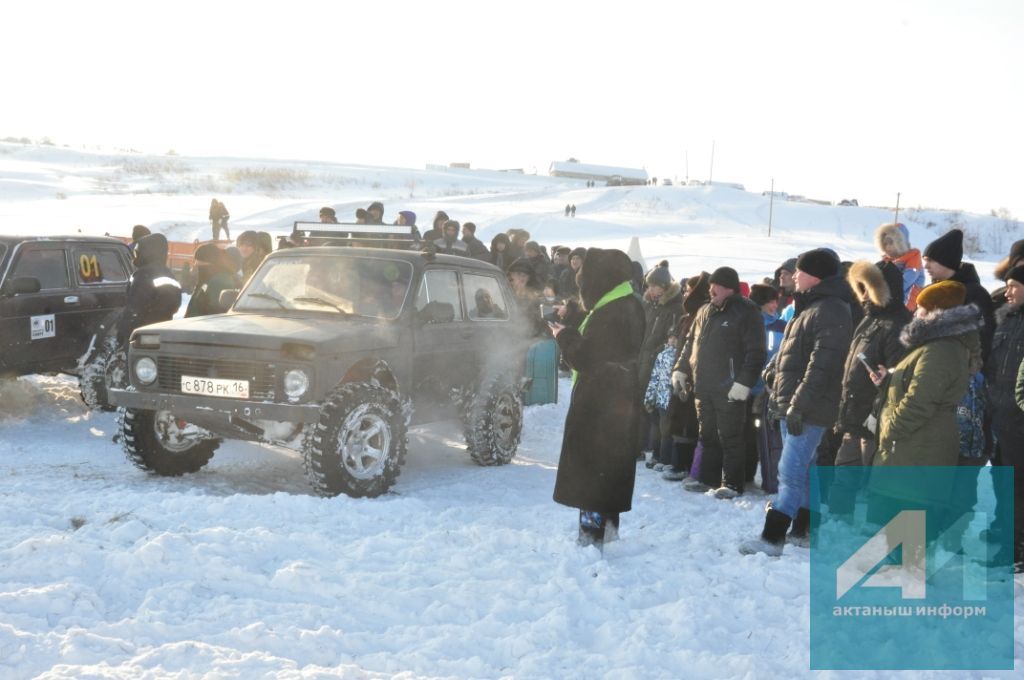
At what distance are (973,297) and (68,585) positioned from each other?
595 cm

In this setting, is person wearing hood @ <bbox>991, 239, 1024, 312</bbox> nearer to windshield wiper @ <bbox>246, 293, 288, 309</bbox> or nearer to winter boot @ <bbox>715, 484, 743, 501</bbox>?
winter boot @ <bbox>715, 484, 743, 501</bbox>

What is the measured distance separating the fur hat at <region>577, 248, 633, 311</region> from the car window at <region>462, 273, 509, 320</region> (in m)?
3.20

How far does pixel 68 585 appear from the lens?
494 centimetres

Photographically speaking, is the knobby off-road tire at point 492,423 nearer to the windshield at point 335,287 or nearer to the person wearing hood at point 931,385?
the windshield at point 335,287

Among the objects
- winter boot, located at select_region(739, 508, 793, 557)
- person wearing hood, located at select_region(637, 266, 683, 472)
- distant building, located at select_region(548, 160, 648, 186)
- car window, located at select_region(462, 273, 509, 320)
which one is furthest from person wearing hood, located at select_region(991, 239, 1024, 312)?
distant building, located at select_region(548, 160, 648, 186)

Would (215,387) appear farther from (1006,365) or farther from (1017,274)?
(1017,274)

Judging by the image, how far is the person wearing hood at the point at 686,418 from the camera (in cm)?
866

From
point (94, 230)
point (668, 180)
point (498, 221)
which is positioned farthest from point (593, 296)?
point (668, 180)

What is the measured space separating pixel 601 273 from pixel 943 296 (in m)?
2.01

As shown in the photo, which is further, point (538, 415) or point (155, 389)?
point (538, 415)

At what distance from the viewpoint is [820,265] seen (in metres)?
6.25

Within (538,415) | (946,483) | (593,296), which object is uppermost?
(593,296)

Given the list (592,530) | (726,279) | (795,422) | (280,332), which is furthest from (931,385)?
(280,332)

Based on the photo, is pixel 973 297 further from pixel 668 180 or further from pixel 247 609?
pixel 668 180
